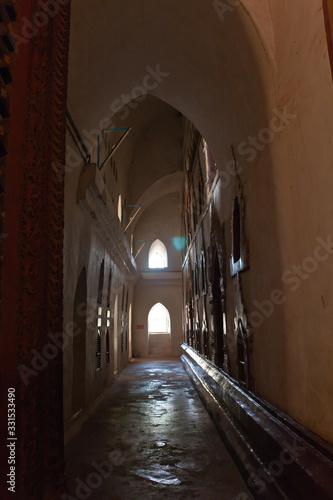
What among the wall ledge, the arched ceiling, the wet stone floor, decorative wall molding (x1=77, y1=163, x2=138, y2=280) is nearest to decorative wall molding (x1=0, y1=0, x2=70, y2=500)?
the wet stone floor

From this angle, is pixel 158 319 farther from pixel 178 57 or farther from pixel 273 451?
pixel 273 451

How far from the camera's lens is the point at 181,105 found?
5.87m

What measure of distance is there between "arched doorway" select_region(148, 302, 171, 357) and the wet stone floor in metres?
12.6

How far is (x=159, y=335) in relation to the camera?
71.2 ft

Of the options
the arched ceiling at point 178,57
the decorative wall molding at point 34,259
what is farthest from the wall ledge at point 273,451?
the arched ceiling at point 178,57

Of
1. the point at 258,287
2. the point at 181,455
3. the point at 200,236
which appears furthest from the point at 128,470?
the point at 200,236

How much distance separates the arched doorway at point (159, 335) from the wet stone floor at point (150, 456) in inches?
498

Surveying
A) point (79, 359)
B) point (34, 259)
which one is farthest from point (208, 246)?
point (34, 259)

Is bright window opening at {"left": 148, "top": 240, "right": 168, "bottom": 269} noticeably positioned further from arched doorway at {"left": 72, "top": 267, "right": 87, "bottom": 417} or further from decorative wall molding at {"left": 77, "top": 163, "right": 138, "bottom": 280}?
arched doorway at {"left": 72, "top": 267, "right": 87, "bottom": 417}

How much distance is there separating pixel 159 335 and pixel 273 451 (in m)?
19.6

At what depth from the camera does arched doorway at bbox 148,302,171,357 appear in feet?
62.4

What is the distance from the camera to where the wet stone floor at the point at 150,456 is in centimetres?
281

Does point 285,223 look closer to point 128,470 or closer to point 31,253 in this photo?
point 31,253

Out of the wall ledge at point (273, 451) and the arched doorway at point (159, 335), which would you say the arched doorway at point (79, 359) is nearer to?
the wall ledge at point (273, 451)
